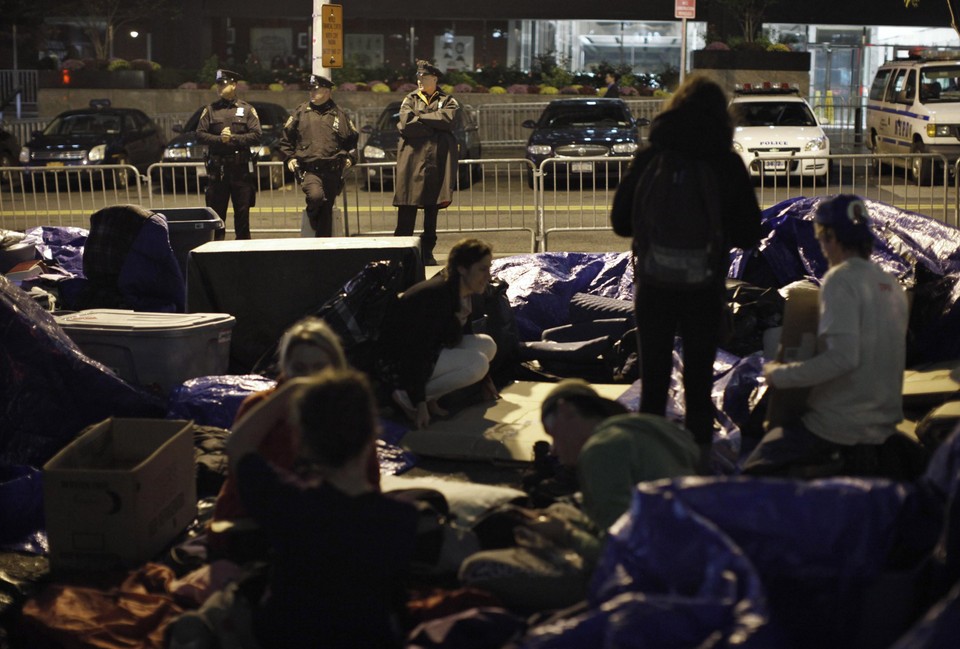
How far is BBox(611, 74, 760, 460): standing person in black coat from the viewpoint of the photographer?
18.2 feet

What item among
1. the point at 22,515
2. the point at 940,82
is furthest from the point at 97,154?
the point at 22,515

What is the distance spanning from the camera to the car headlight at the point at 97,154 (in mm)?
22438

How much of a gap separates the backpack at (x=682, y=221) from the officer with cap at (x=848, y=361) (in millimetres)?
460

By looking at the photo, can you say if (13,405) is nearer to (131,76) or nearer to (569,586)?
(569,586)

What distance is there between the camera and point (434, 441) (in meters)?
6.98

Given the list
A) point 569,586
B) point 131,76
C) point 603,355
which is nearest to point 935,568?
point 569,586

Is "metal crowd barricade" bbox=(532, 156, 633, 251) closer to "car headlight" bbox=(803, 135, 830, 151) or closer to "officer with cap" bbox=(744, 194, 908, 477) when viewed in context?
"car headlight" bbox=(803, 135, 830, 151)

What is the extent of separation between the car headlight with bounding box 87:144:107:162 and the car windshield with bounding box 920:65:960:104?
13.9m

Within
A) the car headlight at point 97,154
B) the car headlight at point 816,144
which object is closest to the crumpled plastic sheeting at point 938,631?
the car headlight at point 816,144

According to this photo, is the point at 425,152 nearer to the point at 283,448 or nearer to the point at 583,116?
the point at 283,448

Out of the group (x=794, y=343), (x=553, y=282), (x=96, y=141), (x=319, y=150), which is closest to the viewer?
(x=794, y=343)

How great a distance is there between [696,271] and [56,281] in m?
5.70

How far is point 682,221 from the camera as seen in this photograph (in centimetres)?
555

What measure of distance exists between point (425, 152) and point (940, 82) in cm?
1326
